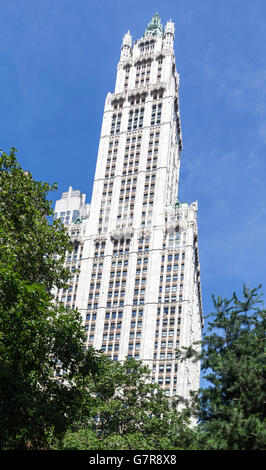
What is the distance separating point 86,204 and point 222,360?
133 m

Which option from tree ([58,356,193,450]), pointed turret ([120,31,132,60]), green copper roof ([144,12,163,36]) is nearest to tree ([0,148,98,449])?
tree ([58,356,193,450])

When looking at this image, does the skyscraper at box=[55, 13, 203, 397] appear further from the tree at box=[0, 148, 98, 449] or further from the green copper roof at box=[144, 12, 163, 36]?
the tree at box=[0, 148, 98, 449]

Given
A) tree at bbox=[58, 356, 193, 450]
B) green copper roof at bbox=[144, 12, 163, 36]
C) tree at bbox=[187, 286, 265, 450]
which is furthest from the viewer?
green copper roof at bbox=[144, 12, 163, 36]

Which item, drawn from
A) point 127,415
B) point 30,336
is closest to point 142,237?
point 127,415

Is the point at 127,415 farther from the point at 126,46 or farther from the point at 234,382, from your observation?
the point at 126,46

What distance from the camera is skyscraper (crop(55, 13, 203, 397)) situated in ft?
364

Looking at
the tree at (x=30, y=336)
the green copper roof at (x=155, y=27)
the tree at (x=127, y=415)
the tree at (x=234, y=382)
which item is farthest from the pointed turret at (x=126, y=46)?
the tree at (x=234, y=382)

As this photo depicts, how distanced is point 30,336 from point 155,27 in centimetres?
13927

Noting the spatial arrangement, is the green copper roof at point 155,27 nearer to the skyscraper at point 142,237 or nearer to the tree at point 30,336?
the skyscraper at point 142,237

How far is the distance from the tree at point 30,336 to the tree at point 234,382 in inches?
294

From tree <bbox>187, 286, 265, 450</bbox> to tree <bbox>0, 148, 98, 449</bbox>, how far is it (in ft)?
24.5

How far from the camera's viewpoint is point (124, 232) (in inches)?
4833
